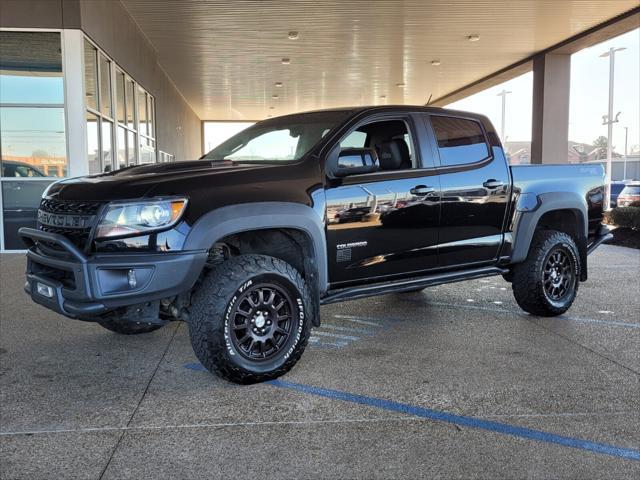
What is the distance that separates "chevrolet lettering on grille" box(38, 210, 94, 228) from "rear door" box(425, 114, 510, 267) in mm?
2711

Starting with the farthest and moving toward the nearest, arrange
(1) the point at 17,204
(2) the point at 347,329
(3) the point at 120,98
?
(3) the point at 120,98 < (1) the point at 17,204 < (2) the point at 347,329

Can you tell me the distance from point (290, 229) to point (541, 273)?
2.77 meters

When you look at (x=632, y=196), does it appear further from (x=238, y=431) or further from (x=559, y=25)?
(x=238, y=431)

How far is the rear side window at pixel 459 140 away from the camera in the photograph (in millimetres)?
4957

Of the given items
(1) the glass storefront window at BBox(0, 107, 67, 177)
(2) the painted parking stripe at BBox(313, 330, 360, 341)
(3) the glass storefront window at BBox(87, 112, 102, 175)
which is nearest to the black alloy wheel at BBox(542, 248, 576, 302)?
(2) the painted parking stripe at BBox(313, 330, 360, 341)

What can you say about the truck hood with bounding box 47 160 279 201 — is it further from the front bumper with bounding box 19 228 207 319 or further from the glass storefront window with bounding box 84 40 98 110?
the glass storefront window with bounding box 84 40 98 110

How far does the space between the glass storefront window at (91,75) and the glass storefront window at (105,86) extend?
0.31m

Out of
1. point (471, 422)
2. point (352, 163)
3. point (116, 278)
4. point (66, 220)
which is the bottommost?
point (471, 422)

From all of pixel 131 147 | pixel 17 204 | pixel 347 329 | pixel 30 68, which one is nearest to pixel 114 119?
pixel 131 147

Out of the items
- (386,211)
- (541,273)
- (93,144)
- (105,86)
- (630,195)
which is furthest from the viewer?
(630,195)

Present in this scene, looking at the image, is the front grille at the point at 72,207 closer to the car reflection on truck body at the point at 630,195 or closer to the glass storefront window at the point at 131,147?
the glass storefront window at the point at 131,147

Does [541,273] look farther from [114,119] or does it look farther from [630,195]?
[630,195]

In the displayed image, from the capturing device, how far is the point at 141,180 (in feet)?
12.2

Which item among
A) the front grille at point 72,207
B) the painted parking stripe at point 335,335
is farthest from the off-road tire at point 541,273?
the front grille at point 72,207
